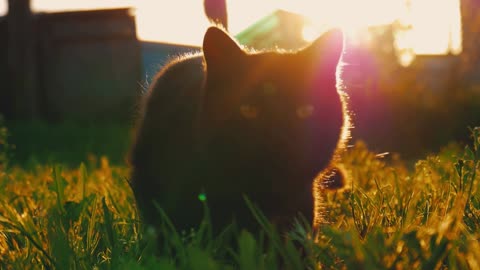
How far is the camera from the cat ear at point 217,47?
81.4 inches

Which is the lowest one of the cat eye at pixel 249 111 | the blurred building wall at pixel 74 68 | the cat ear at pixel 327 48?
the blurred building wall at pixel 74 68

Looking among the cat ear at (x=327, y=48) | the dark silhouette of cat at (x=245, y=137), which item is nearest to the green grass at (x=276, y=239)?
the dark silhouette of cat at (x=245, y=137)

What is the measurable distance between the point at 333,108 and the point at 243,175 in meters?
0.48

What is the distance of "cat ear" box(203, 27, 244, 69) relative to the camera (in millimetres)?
2068

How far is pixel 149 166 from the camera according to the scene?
229cm

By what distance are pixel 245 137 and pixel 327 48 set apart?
0.52 meters

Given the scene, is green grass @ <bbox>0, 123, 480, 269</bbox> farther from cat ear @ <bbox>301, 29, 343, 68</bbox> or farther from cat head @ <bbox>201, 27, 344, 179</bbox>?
cat ear @ <bbox>301, 29, 343, 68</bbox>

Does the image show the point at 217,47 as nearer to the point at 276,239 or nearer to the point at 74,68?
the point at 276,239

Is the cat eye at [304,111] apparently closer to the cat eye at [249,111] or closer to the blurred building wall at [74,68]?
the cat eye at [249,111]

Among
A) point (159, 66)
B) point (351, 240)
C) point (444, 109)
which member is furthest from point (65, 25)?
point (351, 240)

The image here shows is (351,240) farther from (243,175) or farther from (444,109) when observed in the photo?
(444,109)

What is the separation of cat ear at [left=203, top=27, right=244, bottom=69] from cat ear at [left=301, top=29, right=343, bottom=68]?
0.30 metres

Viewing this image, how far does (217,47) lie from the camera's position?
2.08 m

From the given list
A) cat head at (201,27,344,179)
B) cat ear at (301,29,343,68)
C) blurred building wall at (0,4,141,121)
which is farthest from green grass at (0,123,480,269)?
blurred building wall at (0,4,141,121)
